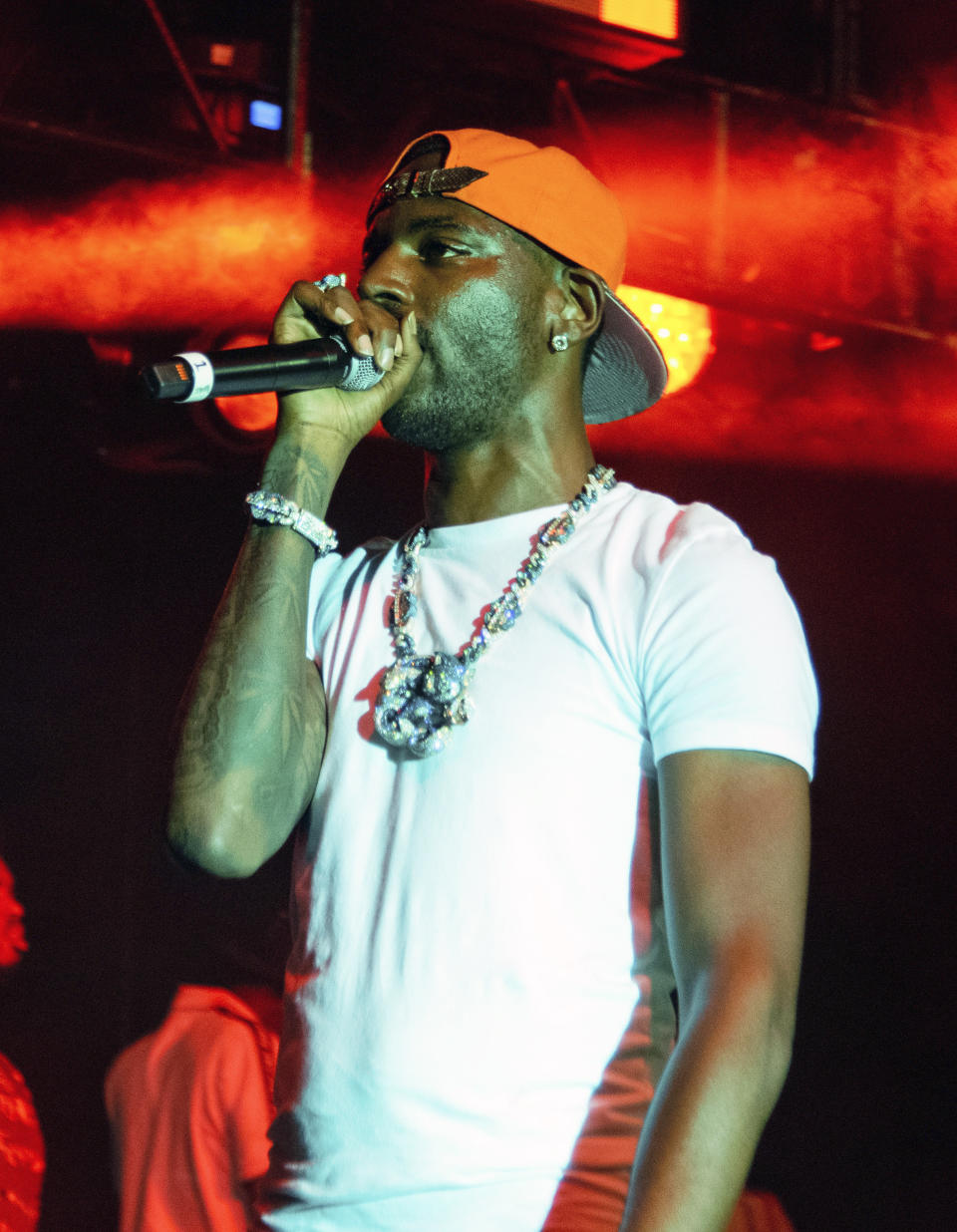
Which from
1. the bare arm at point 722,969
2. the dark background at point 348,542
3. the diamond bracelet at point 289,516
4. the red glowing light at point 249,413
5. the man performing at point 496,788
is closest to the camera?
the bare arm at point 722,969

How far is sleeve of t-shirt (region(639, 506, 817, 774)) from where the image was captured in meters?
1.20

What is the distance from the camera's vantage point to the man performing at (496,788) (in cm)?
115

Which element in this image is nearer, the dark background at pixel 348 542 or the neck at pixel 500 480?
the neck at pixel 500 480

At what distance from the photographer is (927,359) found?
377cm

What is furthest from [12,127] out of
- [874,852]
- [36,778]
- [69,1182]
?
[874,852]

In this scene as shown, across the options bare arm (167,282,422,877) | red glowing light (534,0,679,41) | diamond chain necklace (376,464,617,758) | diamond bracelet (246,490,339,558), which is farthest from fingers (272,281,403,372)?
red glowing light (534,0,679,41)

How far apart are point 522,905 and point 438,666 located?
0.30 metres

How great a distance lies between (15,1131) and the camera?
10.6ft

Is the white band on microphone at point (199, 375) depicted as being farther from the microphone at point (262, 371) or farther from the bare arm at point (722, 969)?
the bare arm at point (722, 969)

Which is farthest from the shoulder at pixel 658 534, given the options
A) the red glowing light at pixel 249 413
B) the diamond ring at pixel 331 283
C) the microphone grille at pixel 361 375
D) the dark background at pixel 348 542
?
the dark background at pixel 348 542

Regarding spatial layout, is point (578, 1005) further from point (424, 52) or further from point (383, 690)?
point (424, 52)

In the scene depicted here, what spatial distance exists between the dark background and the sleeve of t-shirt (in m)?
2.12

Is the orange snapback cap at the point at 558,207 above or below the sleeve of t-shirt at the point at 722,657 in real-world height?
above

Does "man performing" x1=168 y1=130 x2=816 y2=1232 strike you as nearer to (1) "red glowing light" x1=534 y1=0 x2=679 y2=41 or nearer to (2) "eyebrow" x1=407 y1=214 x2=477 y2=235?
(2) "eyebrow" x1=407 y1=214 x2=477 y2=235
